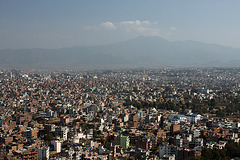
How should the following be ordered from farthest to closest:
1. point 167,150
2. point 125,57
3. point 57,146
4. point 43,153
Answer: point 125,57
point 57,146
point 167,150
point 43,153

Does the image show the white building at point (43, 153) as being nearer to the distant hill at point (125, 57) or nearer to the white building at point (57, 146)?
the white building at point (57, 146)

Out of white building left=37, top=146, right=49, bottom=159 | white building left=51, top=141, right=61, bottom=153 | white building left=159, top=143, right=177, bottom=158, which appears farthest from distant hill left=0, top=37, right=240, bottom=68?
white building left=159, top=143, right=177, bottom=158

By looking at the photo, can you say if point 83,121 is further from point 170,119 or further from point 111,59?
point 111,59

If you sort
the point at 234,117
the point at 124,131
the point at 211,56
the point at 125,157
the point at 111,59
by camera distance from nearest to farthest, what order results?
1. the point at 125,157
2. the point at 124,131
3. the point at 234,117
4. the point at 111,59
5. the point at 211,56

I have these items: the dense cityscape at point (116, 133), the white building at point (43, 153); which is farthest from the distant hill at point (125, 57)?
the white building at point (43, 153)

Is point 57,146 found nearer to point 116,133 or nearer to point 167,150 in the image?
point 116,133

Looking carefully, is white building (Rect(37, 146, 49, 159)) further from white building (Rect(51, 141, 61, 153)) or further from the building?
the building

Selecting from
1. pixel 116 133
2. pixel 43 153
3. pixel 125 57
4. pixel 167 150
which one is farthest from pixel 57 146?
pixel 125 57

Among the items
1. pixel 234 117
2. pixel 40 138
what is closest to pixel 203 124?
pixel 234 117
